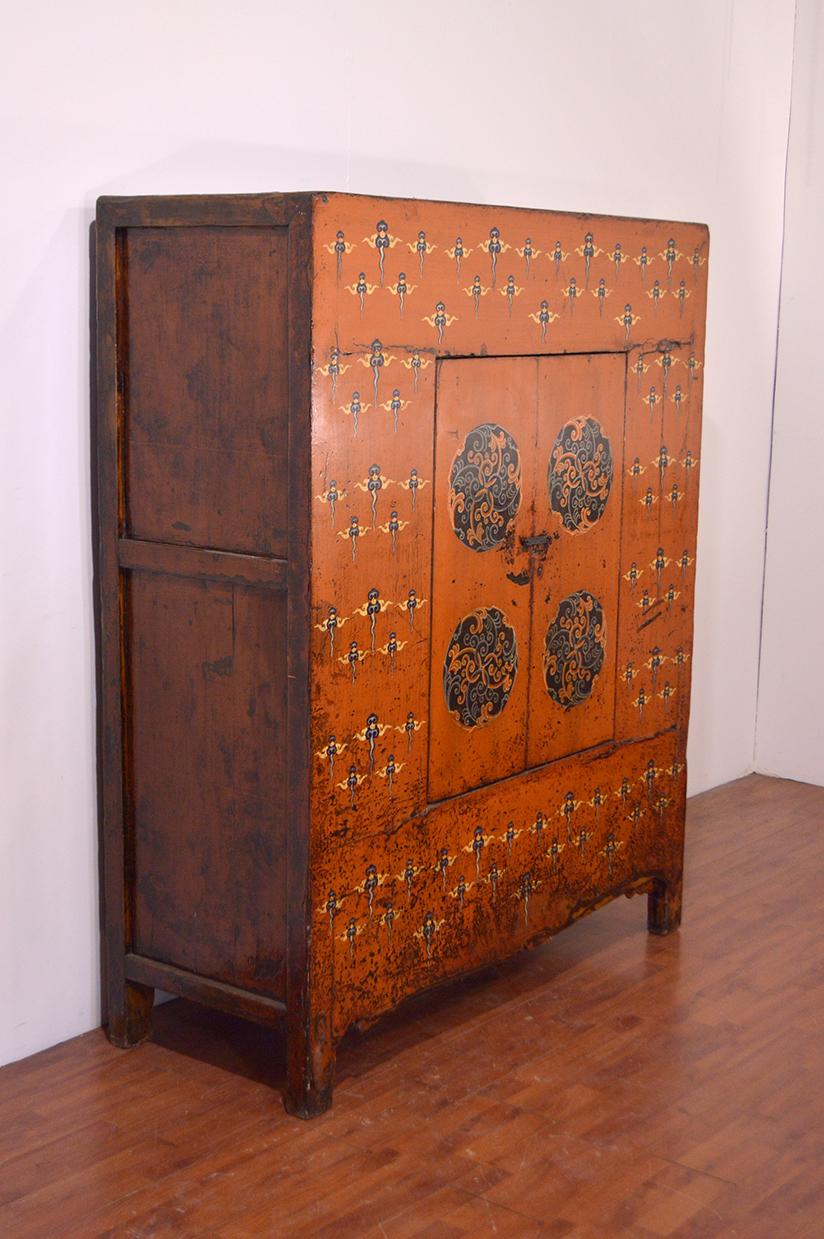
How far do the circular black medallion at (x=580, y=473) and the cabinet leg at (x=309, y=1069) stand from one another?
1.23 m

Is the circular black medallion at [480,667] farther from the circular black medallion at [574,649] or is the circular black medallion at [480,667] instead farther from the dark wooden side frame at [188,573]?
the dark wooden side frame at [188,573]

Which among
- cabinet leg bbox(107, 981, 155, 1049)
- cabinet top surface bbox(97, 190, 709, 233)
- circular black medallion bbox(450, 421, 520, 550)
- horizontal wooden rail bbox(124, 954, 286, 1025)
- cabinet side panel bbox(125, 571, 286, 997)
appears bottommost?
cabinet leg bbox(107, 981, 155, 1049)

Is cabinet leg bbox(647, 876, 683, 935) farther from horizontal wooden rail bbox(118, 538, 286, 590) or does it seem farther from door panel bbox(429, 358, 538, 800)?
horizontal wooden rail bbox(118, 538, 286, 590)

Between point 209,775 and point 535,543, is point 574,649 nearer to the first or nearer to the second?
point 535,543

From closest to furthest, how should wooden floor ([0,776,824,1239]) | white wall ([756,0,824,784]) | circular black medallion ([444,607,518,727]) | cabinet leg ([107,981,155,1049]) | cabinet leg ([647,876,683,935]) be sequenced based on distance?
wooden floor ([0,776,824,1239])
circular black medallion ([444,607,518,727])
cabinet leg ([107,981,155,1049])
cabinet leg ([647,876,683,935])
white wall ([756,0,824,784])

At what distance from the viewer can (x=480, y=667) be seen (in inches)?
132

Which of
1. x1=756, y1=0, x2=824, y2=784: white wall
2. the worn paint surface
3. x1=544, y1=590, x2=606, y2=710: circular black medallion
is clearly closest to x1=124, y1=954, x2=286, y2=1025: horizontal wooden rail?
the worn paint surface

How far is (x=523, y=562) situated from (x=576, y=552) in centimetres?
20

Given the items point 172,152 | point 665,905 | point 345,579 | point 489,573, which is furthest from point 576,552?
point 172,152

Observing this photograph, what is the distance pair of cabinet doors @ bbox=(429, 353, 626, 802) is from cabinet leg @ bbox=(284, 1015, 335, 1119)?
1.82 feet

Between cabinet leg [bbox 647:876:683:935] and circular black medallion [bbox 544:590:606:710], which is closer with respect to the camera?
circular black medallion [bbox 544:590:606:710]

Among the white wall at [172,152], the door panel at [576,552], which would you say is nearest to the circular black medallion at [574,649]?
the door panel at [576,552]

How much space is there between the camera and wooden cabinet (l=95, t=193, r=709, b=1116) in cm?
295

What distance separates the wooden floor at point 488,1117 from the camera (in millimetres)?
2775
